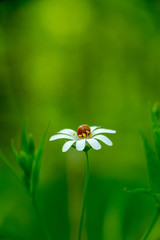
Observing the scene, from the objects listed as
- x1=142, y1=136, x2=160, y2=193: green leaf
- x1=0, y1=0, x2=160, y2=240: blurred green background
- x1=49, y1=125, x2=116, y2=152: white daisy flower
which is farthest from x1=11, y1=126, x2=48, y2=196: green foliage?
x1=0, y1=0, x2=160, y2=240: blurred green background

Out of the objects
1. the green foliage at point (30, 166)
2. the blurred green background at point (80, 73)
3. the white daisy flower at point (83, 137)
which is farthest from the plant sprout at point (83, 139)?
the blurred green background at point (80, 73)

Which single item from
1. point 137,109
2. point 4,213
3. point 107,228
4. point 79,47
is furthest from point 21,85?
point 107,228

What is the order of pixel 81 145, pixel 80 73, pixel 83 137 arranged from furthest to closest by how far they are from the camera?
1. pixel 80 73
2. pixel 83 137
3. pixel 81 145

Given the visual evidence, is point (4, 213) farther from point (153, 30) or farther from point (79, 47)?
point (153, 30)

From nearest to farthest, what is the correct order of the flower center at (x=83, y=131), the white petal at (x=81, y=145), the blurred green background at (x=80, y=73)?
the white petal at (x=81, y=145) < the flower center at (x=83, y=131) < the blurred green background at (x=80, y=73)

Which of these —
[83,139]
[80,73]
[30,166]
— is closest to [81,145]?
[83,139]

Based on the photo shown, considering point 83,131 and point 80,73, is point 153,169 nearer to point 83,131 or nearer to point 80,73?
point 83,131

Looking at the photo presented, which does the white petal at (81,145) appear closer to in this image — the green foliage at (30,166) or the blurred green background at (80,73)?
the green foliage at (30,166)

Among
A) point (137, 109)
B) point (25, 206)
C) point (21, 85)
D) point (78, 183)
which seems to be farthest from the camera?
point (21, 85)
